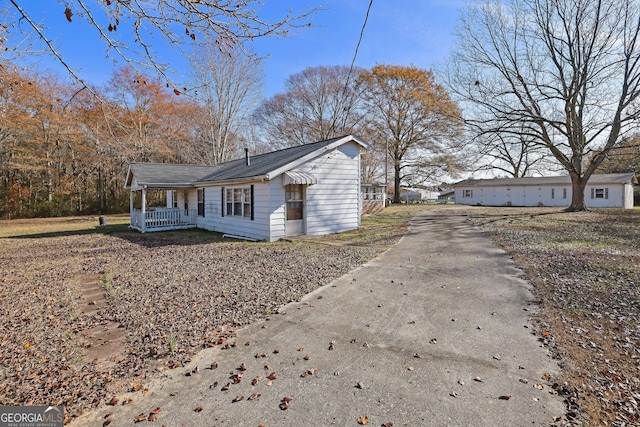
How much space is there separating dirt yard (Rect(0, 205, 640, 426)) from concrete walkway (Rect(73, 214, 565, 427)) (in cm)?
27

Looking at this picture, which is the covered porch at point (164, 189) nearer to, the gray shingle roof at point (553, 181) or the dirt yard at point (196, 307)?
the dirt yard at point (196, 307)

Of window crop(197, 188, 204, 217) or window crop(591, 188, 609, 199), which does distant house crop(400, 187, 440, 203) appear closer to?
window crop(591, 188, 609, 199)

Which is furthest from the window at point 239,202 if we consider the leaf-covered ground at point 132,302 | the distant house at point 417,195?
the distant house at point 417,195

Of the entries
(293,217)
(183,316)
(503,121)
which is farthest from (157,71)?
(503,121)

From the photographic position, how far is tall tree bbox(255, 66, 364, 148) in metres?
30.5

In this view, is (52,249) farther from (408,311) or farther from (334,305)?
(408,311)

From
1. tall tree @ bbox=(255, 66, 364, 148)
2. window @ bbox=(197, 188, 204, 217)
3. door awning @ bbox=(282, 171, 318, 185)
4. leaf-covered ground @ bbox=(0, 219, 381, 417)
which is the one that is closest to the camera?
leaf-covered ground @ bbox=(0, 219, 381, 417)

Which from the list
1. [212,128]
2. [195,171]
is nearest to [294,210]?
[195,171]

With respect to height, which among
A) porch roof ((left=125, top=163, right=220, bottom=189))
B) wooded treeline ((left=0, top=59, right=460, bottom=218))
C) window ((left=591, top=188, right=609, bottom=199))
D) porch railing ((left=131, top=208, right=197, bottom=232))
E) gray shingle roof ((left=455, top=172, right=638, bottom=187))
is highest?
wooded treeline ((left=0, top=59, right=460, bottom=218))

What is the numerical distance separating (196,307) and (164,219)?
12791mm

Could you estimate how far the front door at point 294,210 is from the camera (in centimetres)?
1206

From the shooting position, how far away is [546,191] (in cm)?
3269

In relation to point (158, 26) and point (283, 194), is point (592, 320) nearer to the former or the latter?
point (158, 26)

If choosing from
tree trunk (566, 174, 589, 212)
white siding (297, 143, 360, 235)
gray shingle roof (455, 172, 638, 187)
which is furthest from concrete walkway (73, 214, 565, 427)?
gray shingle roof (455, 172, 638, 187)
